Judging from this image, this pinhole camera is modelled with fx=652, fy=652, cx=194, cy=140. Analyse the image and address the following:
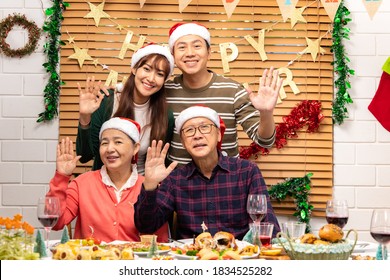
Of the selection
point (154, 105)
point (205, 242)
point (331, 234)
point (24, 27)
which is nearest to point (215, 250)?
point (205, 242)

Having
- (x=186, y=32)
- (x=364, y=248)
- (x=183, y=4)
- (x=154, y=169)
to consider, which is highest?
(x=183, y=4)

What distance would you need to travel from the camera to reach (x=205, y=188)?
2801mm

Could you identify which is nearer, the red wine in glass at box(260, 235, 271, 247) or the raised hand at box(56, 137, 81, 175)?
the red wine in glass at box(260, 235, 271, 247)

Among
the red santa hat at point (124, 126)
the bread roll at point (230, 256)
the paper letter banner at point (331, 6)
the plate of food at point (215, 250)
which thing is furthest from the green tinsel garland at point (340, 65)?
the bread roll at point (230, 256)

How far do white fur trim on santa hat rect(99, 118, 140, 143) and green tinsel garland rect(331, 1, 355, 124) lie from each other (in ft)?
4.75

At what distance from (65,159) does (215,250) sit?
102cm

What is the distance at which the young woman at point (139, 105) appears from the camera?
3121 mm

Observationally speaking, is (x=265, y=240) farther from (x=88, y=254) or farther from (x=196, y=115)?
(x=196, y=115)

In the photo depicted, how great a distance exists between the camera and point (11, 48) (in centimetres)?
392

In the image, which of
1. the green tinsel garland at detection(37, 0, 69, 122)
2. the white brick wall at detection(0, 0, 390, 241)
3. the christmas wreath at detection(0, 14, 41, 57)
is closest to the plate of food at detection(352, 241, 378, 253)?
the white brick wall at detection(0, 0, 390, 241)

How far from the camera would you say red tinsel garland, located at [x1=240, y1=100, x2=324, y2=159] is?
3860mm

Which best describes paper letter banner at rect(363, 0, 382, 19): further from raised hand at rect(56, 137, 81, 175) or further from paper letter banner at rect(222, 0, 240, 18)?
raised hand at rect(56, 137, 81, 175)
